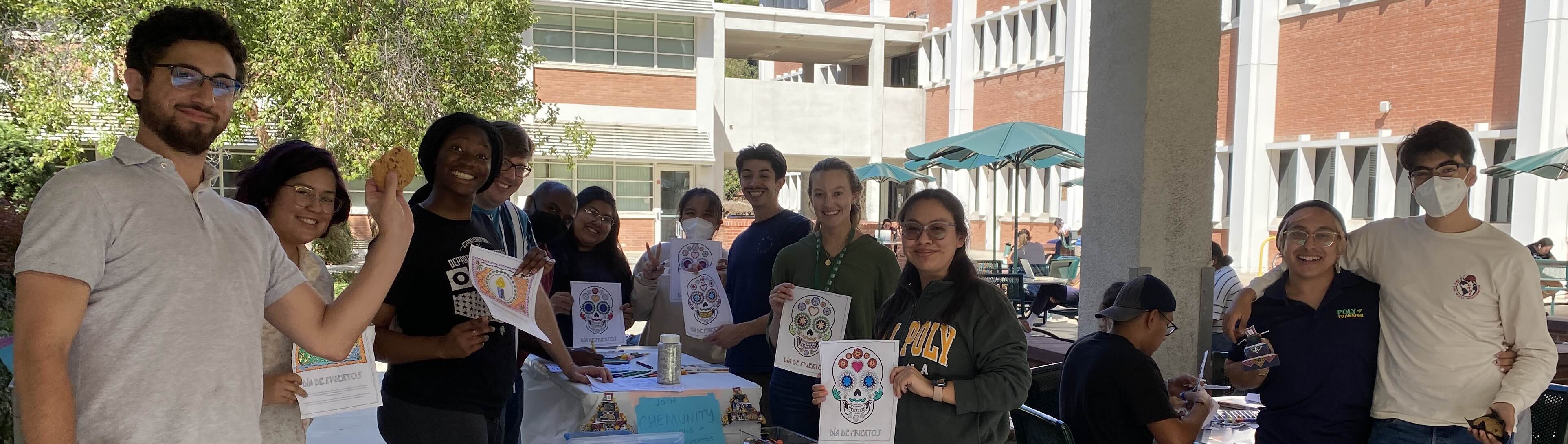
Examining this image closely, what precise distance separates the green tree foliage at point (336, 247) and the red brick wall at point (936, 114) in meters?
15.7

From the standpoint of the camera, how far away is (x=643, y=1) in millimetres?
22922

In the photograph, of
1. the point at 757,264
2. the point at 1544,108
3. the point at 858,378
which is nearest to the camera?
the point at 858,378

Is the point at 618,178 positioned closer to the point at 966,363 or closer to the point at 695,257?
the point at 695,257

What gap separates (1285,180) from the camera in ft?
62.0

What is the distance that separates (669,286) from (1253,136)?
1700 cm

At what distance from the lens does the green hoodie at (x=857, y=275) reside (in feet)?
12.1

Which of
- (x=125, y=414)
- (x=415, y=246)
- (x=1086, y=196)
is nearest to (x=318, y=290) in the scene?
(x=415, y=246)

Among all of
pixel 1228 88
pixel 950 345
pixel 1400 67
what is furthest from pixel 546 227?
pixel 1228 88

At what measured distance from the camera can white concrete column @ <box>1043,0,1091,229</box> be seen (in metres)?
22.2

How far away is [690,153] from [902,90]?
731cm

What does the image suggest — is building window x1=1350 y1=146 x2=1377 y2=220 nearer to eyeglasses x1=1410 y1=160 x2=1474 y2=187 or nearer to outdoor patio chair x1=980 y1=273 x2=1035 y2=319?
outdoor patio chair x1=980 y1=273 x2=1035 y2=319

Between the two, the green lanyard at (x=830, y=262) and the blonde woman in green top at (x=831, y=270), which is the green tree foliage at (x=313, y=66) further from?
the green lanyard at (x=830, y=262)

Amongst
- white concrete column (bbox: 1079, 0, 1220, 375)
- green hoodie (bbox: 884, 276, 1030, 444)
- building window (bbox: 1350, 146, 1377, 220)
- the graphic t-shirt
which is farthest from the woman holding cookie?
building window (bbox: 1350, 146, 1377, 220)

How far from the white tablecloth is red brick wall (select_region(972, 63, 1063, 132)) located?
766 inches
